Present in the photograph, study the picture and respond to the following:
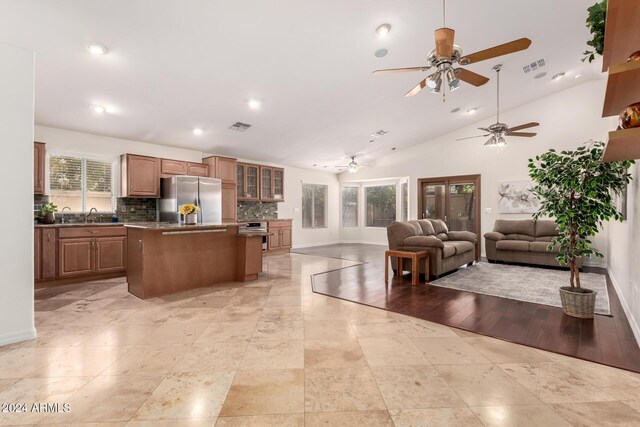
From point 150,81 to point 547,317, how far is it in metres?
5.49

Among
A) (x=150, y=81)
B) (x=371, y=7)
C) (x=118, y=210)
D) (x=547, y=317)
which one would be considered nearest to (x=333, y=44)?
(x=371, y=7)

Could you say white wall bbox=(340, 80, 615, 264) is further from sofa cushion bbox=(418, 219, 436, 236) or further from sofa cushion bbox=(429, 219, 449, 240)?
sofa cushion bbox=(418, 219, 436, 236)

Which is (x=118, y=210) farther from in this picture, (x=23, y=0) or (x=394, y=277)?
(x=394, y=277)

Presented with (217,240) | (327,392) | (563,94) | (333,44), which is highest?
(563,94)

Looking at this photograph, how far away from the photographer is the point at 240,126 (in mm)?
5793

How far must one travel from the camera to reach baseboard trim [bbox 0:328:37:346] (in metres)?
2.46

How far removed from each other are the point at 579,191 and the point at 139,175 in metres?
6.35

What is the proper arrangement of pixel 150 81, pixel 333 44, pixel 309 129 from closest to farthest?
pixel 333 44 → pixel 150 81 → pixel 309 129

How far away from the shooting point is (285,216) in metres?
8.83

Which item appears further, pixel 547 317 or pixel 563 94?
pixel 563 94

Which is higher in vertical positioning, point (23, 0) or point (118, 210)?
point (23, 0)

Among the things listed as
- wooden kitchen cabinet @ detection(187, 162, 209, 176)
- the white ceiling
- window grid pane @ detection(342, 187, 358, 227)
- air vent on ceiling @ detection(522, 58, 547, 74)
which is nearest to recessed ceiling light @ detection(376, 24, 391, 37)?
the white ceiling

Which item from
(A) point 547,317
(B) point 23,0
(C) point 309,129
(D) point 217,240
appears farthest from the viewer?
(C) point 309,129

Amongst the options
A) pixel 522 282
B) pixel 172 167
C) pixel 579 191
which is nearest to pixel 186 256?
pixel 172 167
